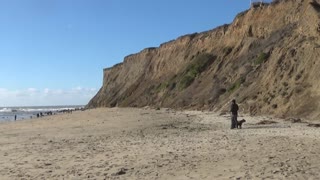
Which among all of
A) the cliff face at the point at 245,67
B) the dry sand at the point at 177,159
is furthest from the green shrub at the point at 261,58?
the dry sand at the point at 177,159

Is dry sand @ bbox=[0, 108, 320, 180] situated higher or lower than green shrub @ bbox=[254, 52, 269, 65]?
lower

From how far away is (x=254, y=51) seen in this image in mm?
44594

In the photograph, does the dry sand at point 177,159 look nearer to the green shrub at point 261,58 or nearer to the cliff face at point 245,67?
the cliff face at point 245,67

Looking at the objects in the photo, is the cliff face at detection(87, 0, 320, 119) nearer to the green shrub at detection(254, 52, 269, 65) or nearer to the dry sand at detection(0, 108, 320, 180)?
the green shrub at detection(254, 52, 269, 65)

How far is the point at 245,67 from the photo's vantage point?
140ft

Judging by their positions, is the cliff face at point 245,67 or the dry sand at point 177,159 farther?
the cliff face at point 245,67

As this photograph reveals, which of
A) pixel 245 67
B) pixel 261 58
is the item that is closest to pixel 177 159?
pixel 261 58

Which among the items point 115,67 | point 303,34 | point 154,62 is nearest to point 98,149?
point 303,34

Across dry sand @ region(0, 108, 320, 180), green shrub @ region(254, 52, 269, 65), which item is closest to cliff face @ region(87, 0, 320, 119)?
green shrub @ region(254, 52, 269, 65)

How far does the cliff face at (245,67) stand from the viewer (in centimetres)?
2978

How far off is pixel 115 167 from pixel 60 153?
163 inches

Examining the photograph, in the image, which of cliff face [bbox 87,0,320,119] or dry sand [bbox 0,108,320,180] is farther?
cliff face [bbox 87,0,320,119]

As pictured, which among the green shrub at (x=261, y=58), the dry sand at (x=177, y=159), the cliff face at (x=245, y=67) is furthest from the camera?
the green shrub at (x=261, y=58)

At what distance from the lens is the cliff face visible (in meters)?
29.8
